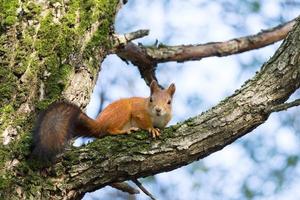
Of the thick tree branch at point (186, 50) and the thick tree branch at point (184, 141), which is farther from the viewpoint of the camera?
the thick tree branch at point (186, 50)

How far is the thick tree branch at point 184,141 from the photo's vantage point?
3.08m

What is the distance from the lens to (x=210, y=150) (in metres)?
3.19

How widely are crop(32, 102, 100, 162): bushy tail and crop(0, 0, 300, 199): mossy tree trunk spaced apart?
0.09m

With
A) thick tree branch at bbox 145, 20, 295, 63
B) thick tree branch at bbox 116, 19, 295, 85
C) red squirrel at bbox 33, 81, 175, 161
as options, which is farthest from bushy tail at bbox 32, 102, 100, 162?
thick tree branch at bbox 145, 20, 295, 63

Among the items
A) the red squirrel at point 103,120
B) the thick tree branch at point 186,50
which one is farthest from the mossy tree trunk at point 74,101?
the thick tree branch at point 186,50

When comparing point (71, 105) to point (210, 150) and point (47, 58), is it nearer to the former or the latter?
point (47, 58)

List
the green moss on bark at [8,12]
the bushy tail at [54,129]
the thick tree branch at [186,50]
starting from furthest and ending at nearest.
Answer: the thick tree branch at [186,50] → the green moss on bark at [8,12] → the bushy tail at [54,129]

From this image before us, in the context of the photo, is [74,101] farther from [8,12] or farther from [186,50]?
[186,50]

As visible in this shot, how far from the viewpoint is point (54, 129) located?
3.07 metres

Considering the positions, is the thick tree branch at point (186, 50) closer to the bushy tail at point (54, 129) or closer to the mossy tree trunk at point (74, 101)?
the mossy tree trunk at point (74, 101)

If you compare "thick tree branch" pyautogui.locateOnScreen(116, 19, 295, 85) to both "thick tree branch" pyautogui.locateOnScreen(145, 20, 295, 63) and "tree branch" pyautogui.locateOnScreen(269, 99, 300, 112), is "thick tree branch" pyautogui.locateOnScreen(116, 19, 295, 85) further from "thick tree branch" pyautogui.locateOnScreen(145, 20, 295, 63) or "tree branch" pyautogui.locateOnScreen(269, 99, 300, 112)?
"tree branch" pyautogui.locateOnScreen(269, 99, 300, 112)

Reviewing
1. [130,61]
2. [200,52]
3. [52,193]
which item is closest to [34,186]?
[52,193]

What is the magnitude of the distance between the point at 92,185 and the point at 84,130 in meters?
0.54

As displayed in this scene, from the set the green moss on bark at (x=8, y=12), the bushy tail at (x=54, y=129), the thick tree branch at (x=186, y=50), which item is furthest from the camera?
the thick tree branch at (x=186, y=50)
